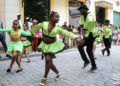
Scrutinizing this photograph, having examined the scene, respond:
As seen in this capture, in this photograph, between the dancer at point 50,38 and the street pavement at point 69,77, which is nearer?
the dancer at point 50,38

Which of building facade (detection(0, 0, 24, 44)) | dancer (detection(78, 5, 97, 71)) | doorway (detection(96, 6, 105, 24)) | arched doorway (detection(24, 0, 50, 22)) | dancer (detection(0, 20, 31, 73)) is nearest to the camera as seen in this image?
dancer (detection(78, 5, 97, 71))

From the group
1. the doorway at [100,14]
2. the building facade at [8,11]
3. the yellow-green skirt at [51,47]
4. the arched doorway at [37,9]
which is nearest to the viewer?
the yellow-green skirt at [51,47]

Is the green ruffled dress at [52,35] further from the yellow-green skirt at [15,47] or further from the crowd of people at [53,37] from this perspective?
the yellow-green skirt at [15,47]

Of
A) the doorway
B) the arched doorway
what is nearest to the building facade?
the arched doorway

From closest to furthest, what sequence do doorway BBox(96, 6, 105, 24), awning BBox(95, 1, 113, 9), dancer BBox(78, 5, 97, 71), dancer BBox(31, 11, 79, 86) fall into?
dancer BBox(31, 11, 79, 86) < dancer BBox(78, 5, 97, 71) < awning BBox(95, 1, 113, 9) < doorway BBox(96, 6, 105, 24)

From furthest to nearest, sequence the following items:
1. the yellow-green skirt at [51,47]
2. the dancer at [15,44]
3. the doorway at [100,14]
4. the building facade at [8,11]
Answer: the doorway at [100,14], the building facade at [8,11], the dancer at [15,44], the yellow-green skirt at [51,47]

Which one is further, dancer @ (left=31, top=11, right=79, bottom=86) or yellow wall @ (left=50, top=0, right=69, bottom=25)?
yellow wall @ (left=50, top=0, right=69, bottom=25)

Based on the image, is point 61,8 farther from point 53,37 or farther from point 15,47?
point 53,37

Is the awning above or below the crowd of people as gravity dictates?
above

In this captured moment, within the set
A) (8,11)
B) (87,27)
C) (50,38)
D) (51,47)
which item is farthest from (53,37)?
(8,11)

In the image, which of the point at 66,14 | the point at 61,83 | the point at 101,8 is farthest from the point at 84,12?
the point at 101,8

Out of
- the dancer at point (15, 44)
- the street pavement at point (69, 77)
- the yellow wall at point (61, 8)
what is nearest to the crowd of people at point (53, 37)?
the dancer at point (15, 44)

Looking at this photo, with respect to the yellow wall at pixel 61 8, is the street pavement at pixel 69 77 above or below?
below

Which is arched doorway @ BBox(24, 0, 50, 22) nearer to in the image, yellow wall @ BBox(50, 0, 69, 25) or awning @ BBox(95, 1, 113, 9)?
yellow wall @ BBox(50, 0, 69, 25)
